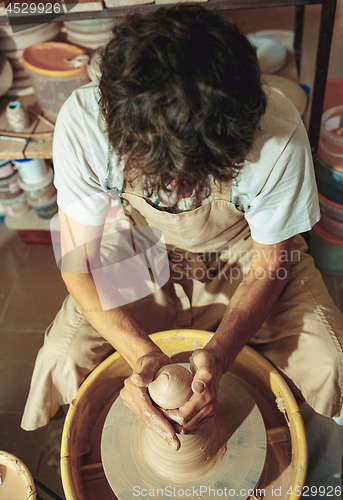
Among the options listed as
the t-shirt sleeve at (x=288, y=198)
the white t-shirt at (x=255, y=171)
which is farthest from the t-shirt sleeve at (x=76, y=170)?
the t-shirt sleeve at (x=288, y=198)

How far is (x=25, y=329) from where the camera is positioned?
2.08 metres

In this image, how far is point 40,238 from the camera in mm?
2414

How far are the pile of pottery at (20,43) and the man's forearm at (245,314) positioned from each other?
1.55m

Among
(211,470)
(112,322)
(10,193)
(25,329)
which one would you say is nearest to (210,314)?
(112,322)

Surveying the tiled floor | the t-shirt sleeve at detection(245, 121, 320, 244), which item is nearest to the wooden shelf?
the tiled floor

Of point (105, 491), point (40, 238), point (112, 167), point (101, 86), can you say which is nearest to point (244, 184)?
point (112, 167)

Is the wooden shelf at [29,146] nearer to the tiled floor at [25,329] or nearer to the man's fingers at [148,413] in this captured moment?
the tiled floor at [25,329]

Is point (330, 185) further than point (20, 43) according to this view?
No

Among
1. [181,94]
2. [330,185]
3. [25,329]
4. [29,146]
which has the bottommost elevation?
[25,329]

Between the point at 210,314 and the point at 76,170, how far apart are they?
0.68 meters

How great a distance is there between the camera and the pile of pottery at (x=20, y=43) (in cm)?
201

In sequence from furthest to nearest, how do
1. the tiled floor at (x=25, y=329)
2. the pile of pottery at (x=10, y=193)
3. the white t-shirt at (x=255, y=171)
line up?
the pile of pottery at (x=10, y=193) → the tiled floor at (x=25, y=329) → the white t-shirt at (x=255, y=171)

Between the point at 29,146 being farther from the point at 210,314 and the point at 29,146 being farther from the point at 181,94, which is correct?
the point at 181,94

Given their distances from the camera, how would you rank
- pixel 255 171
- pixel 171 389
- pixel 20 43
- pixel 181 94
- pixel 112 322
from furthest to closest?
pixel 20 43, pixel 112 322, pixel 255 171, pixel 171 389, pixel 181 94
